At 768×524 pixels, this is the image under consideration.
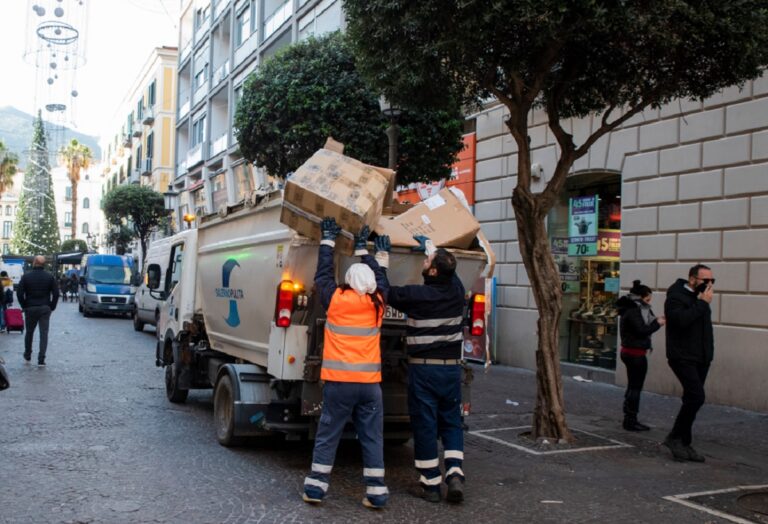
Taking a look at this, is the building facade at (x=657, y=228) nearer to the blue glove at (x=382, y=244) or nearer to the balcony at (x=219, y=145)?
the blue glove at (x=382, y=244)

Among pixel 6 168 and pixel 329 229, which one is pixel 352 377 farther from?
pixel 6 168

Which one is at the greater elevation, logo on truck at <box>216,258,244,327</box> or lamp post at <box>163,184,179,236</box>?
lamp post at <box>163,184,179,236</box>

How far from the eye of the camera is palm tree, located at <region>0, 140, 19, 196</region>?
67.0m

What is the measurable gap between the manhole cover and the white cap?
319 cm

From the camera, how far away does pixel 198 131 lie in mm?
37562

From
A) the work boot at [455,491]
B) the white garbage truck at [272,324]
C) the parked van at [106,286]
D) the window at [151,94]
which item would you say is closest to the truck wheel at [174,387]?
the white garbage truck at [272,324]

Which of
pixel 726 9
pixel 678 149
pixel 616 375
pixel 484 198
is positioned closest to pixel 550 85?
pixel 726 9

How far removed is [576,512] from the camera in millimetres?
5395

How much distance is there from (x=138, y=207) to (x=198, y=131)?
263 inches

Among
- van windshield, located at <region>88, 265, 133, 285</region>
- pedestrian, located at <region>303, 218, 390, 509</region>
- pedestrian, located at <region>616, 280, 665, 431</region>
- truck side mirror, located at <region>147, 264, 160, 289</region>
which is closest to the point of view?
pedestrian, located at <region>303, 218, 390, 509</region>

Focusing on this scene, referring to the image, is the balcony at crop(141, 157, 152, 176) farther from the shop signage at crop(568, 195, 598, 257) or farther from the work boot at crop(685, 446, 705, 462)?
the work boot at crop(685, 446, 705, 462)

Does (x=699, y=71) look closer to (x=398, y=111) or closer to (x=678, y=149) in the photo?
(x=678, y=149)

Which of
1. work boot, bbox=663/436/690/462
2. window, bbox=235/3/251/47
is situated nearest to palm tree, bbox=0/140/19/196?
window, bbox=235/3/251/47

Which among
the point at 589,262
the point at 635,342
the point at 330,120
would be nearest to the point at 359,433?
the point at 635,342
